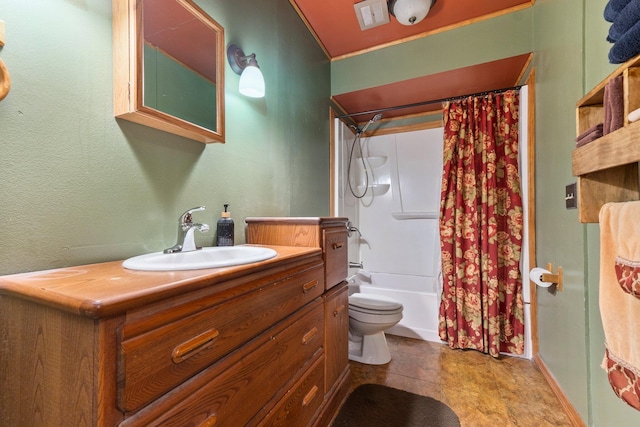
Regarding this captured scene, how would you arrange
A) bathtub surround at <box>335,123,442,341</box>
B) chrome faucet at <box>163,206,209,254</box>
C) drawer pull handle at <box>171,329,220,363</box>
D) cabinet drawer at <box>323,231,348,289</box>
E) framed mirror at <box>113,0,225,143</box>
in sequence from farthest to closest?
bathtub surround at <box>335,123,442,341</box>
cabinet drawer at <box>323,231,348,289</box>
chrome faucet at <box>163,206,209,254</box>
framed mirror at <box>113,0,225,143</box>
drawer pull handle at <box>171,329,220,363</box>

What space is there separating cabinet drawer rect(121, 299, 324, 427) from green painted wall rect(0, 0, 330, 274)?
1.72 feet

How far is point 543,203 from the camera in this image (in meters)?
1.79

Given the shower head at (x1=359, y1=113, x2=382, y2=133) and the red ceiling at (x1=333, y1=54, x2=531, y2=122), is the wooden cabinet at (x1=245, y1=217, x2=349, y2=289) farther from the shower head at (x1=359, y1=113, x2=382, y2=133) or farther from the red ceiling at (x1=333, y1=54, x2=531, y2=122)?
the shower head at (x1=359, y1=113, x2=382, y2=133)

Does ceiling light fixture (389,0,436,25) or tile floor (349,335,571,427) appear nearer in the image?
tile floor (349,335,571,427)

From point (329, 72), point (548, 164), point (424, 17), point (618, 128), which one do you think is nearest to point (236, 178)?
point (618, 128)

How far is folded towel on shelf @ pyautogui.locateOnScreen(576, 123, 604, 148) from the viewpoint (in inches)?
30.3

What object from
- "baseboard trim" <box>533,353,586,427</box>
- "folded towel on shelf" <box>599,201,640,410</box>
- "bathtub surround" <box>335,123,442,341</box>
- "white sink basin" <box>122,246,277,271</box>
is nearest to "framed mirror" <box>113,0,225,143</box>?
"white sink basin" <box>122,246,277,271</box>

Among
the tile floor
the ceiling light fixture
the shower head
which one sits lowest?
the tile floor

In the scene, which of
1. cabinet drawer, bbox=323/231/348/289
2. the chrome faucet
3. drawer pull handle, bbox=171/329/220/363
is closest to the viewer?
drawer pull handle, bbox=171/329/220/363

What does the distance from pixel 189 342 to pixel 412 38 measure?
2.56 metres

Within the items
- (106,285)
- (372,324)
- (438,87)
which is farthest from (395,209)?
(106,285)

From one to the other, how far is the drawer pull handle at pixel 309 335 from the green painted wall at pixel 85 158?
602 mm

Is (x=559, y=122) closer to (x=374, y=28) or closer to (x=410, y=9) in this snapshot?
(x=410, y=9)

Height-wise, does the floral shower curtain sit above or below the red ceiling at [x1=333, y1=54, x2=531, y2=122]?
below
